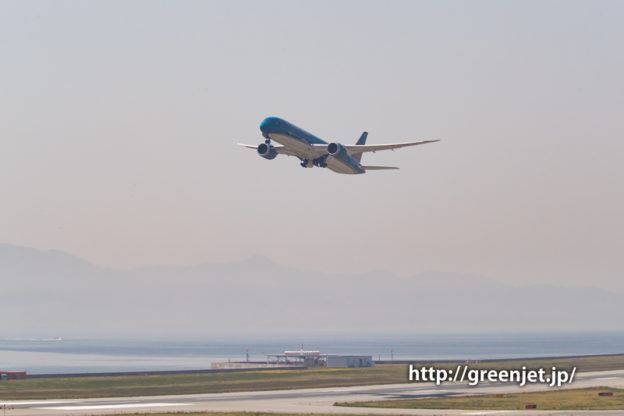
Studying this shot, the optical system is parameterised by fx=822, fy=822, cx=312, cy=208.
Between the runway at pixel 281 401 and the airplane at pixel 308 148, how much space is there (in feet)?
91.5

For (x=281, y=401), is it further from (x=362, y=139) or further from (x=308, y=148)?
(x=362, y=139)

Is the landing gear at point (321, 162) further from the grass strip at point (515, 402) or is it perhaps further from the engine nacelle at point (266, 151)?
the grass strip at point (515, 402)

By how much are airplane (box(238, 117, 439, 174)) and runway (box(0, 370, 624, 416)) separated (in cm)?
2789

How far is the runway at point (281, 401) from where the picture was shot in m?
74.2

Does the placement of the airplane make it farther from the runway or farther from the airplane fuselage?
the runway

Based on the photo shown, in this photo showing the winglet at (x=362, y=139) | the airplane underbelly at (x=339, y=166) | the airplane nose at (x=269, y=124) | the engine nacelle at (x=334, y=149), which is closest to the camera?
the airplane nose at (x=269, y=124)

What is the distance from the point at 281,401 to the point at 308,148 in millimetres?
30301

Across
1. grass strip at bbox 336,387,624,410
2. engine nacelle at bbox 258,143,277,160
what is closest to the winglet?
engine nacelle at bbox 258,143,277,160

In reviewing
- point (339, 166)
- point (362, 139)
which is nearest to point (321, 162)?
point (339, 166)

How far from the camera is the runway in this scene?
74.2m

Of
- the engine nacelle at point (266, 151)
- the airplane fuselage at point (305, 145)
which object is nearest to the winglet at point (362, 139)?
the airplane fuselage at point (305, 145)

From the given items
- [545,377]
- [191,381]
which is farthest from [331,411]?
[545,377]

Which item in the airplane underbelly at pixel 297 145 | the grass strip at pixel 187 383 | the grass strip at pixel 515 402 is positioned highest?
the airplane underbelly at pixel 297 145

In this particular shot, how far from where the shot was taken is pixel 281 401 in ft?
277
